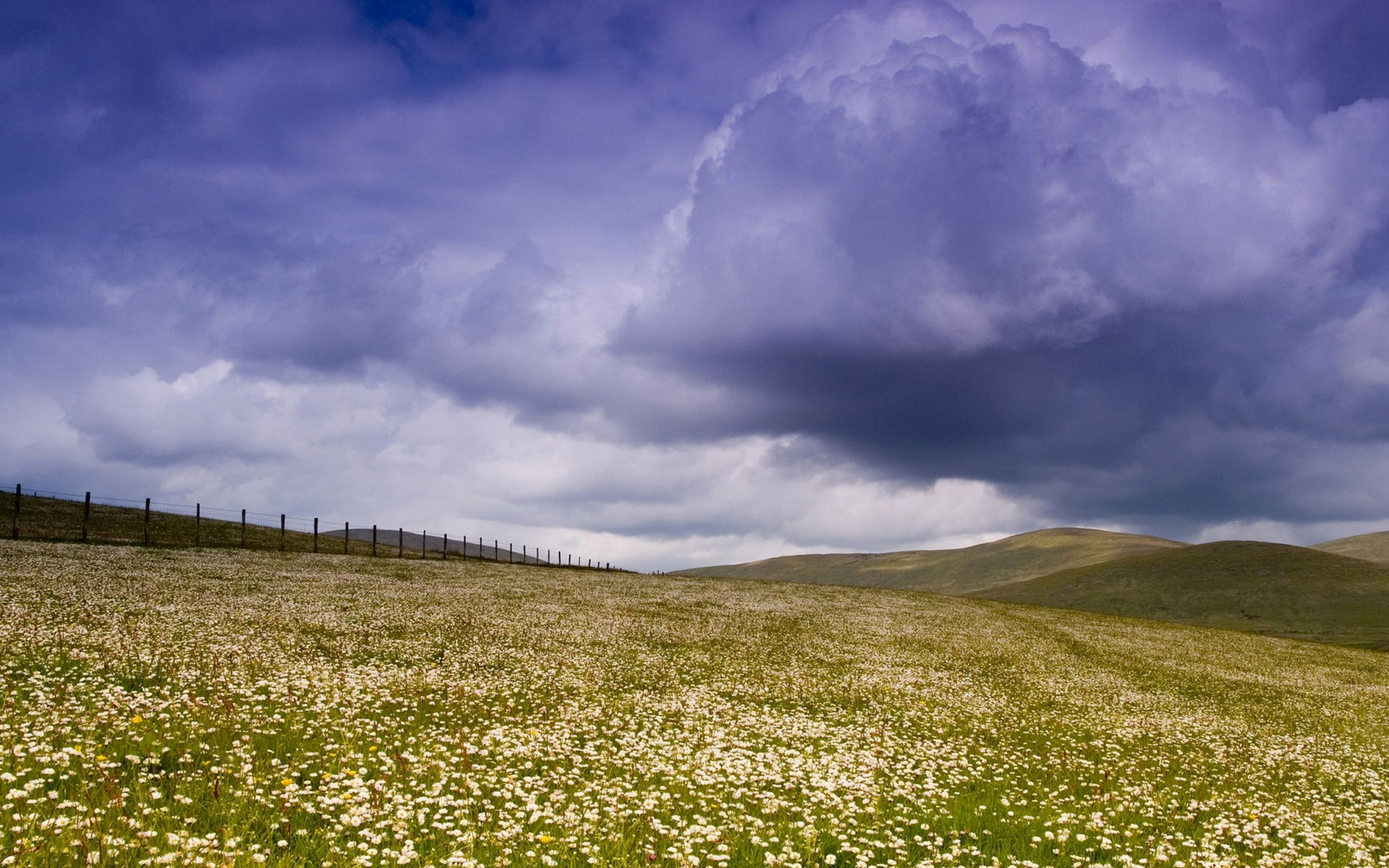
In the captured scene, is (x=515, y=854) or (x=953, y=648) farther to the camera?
(x=953, y=648)

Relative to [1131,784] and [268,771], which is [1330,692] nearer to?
[1131,784]

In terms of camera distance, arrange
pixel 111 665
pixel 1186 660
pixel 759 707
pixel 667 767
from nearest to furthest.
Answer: pixel 667 767
pixel 111 665
pixel 759 707
pixel 1186 660

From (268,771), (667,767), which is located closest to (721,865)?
(667,767)

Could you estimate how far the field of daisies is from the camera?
11.4 meters

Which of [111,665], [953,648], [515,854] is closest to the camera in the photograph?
[515,854]

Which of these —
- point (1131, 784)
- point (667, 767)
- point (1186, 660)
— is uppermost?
point (667, 767)

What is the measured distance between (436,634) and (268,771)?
20.7 m

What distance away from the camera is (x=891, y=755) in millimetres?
19250

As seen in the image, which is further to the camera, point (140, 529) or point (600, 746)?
point (140, 529)

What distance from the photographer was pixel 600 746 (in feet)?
57.6

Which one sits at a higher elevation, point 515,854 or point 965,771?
point 515,854

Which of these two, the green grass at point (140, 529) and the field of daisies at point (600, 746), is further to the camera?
the green grass at point (140, 529)

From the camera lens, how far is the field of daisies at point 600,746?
11.4m

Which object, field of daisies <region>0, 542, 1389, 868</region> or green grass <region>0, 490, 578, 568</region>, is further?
green grass <region>0, 490, 578, 568</region>
